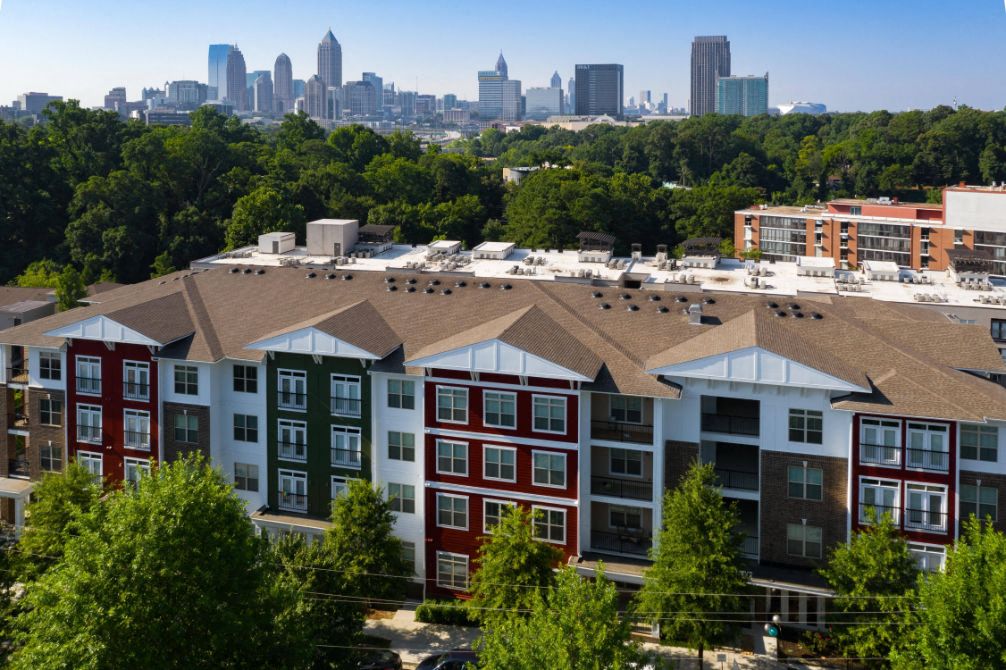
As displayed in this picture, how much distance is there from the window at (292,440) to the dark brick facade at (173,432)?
327 centimetres

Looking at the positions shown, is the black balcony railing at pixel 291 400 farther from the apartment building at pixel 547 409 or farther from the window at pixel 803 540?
the window at pixel 803 540

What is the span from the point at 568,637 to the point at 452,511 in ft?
45.5

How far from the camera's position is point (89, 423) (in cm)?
4356

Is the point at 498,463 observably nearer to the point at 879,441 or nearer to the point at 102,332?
the point at 879,441

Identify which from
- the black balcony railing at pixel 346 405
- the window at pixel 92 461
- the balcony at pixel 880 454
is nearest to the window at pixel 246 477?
the black balcony railing at pixel 346 405

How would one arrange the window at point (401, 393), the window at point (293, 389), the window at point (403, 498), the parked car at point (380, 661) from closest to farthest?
the parked car at point (380, 661) < the window at point (401, 393) < the window at point (403, 498) < the window at point (293, 389)

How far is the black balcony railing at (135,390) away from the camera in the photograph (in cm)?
4259

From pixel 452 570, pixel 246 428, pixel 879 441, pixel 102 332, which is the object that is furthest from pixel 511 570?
pixel 102 332

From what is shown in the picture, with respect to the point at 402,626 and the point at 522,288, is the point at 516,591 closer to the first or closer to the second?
the point at 402,626

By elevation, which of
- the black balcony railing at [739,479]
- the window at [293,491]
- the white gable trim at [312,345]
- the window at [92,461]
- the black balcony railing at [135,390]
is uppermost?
the white gable trim at [312,345]

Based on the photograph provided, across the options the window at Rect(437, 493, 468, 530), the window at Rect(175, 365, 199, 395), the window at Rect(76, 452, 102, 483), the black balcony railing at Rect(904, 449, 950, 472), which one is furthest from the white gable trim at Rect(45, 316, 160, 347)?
the black balcony railing at Rect(904, 449, 950, 472)

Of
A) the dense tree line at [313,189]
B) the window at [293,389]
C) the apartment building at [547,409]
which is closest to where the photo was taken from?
the apartment building at [547,409]

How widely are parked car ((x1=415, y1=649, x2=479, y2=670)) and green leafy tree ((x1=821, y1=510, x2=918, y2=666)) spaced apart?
40.3 ft

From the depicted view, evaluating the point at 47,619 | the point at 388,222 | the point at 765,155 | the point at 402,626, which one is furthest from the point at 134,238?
the point at 765,155
